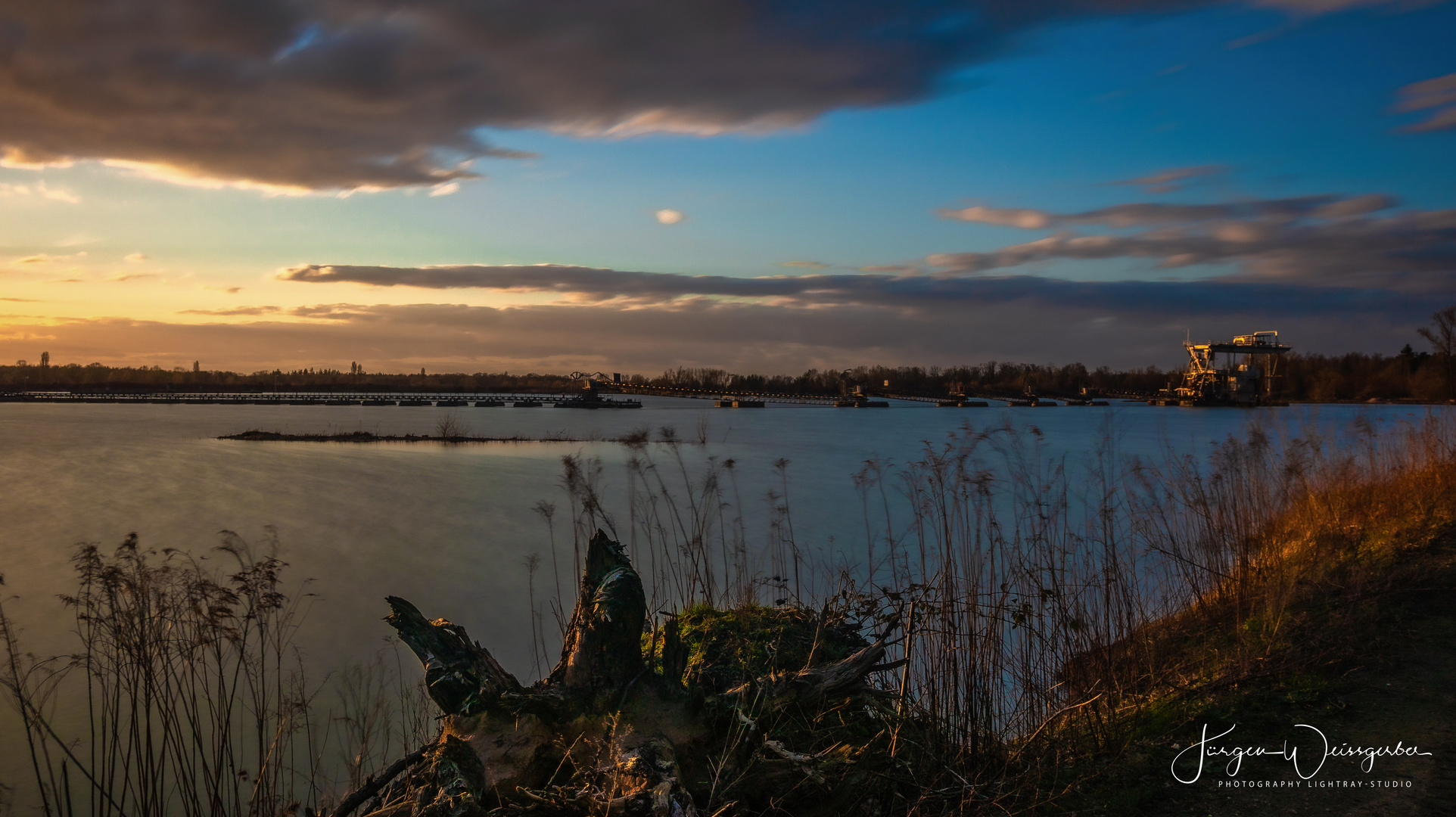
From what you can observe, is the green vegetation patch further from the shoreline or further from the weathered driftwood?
the shoreline

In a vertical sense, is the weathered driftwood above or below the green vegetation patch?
above

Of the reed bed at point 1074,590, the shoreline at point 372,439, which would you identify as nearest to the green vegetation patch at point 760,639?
the reed bed at point 1074,590

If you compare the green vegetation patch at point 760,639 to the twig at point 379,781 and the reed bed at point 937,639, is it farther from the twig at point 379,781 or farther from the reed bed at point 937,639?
the twig at point 379,781

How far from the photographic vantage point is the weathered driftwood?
9.32ft

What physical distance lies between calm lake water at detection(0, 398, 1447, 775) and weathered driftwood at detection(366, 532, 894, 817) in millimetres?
5151

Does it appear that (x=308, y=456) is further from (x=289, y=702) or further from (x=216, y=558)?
(x=289, y=702)

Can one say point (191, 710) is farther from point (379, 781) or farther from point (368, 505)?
point (368, 505)

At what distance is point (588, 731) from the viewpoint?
10.3ft

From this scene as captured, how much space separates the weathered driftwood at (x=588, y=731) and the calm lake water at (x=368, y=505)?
515 cm

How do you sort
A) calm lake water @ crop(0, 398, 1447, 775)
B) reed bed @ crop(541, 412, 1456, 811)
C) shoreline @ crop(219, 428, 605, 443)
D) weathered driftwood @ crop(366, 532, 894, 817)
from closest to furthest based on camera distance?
weathered driftwood @ crop(366, 532, 894, 817) → reed bed @ crop(541, 412, 1456, 811) → calm lake water @ crop(0, 398, 1447, 775) → shoreline @ crop(219, 428, 605, 443)

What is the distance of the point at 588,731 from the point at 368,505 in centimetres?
1820

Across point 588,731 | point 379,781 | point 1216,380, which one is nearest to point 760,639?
point 588,731

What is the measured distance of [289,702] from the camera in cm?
643

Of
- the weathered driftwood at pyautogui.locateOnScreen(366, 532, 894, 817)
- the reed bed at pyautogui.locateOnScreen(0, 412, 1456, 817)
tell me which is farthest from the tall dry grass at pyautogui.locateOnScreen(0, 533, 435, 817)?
the weathered driftwood at pyautogui.locateOnScreen(366, 532, 894, 817)
